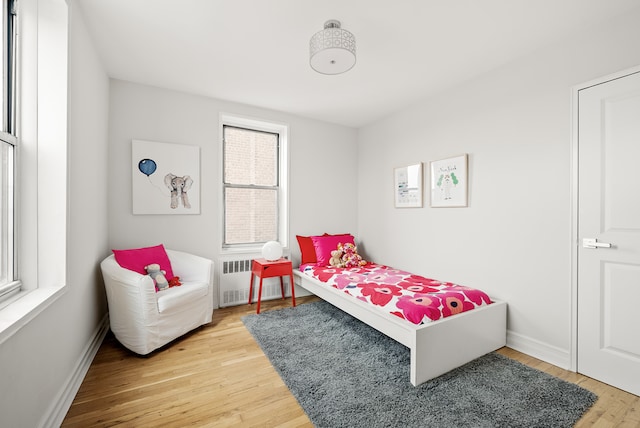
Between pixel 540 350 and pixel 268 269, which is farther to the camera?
pixel 268 269

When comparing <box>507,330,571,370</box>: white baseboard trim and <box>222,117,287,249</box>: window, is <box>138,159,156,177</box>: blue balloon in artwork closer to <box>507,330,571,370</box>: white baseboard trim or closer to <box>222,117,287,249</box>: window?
<box>222,117,287,249</box>: window

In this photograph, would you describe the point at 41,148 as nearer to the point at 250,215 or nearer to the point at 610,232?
the point at 250,215

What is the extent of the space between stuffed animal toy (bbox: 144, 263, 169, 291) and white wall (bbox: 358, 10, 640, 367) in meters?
2.75

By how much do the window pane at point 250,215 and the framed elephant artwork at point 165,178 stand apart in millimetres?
474

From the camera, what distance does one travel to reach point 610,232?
6.49 feet

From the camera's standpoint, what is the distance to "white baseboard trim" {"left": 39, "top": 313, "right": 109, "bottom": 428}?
1.50 metres

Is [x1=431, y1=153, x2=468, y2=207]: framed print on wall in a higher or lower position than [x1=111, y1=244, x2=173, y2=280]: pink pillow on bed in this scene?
higher

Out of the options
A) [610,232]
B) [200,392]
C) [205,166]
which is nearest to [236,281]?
[205,166]

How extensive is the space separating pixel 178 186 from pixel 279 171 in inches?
53.0

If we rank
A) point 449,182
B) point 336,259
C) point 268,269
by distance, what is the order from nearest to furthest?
point 449,182 → point 268,269 → point 336,259

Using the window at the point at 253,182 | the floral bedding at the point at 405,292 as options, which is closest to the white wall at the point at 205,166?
the window at the point at 253,182

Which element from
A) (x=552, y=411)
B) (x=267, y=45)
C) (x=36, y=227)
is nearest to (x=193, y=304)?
(x=36, y=227)

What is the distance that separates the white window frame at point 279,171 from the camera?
357cm

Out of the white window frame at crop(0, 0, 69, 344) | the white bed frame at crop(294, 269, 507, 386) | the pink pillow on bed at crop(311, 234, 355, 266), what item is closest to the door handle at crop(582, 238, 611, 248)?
the white bed frame at crop(294, 269, 507, 386)
